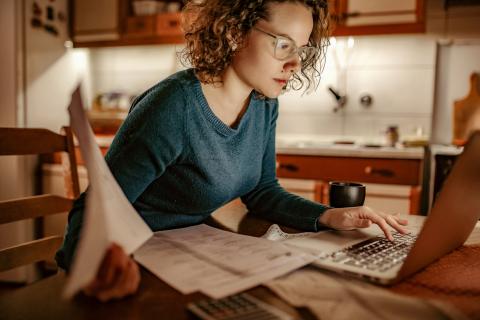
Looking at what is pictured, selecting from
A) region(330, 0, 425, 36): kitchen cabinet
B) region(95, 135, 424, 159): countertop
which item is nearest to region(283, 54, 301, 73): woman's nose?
region(95, 135, 424, 159): countertop

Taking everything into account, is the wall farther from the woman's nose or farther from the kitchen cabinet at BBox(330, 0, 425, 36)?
the woman's nose

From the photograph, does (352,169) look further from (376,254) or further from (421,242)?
(421,242)

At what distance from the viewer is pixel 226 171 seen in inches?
39.9

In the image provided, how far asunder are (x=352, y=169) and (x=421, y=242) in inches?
73.5

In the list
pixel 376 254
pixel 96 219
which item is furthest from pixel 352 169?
pixel 96 219

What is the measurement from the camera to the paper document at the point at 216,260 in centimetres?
60

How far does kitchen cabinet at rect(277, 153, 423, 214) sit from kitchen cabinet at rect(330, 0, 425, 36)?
0.76m

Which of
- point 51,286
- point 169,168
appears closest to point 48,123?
point 169,168

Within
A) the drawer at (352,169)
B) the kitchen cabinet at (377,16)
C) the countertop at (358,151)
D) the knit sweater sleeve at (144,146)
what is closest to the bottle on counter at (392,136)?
the countertop at (358,151)

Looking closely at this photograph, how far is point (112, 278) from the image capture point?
0.55 metres

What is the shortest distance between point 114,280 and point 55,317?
75 mm

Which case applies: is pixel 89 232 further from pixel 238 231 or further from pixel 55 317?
pixel 238 231

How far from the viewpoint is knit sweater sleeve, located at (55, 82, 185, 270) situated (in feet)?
2.59

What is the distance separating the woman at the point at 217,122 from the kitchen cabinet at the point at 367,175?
141cm
